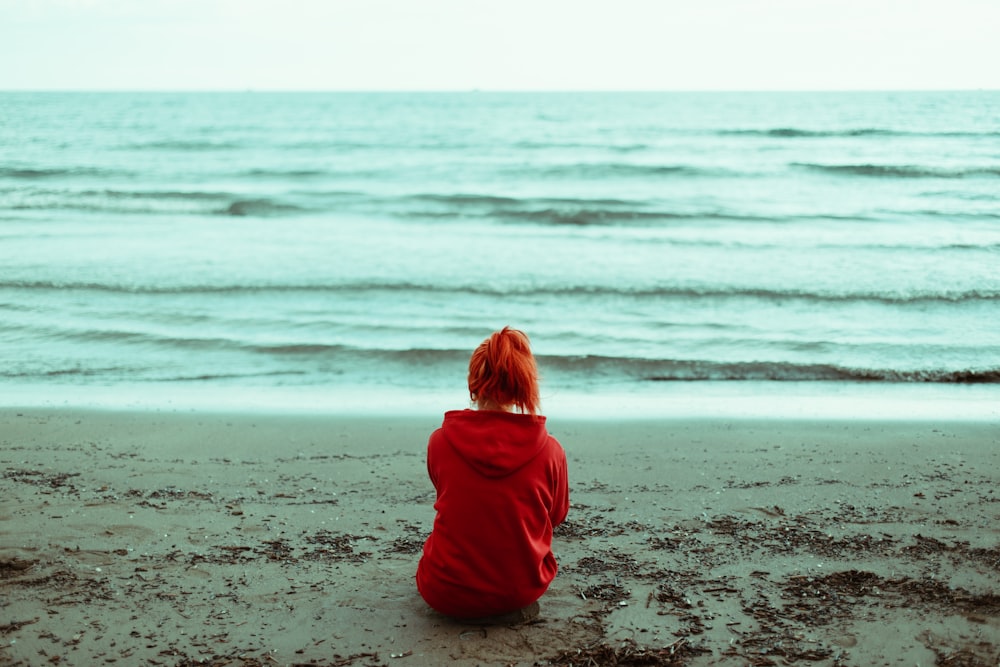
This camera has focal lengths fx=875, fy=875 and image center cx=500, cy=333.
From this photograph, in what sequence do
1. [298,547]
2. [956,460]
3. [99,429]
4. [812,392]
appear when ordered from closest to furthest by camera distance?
[298,547] < [956,460] < [99,429] < [812,392]

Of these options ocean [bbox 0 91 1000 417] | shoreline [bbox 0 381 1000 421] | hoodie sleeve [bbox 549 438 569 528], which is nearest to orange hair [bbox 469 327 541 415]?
hoodie sleeve [bbox 549 438 569 528]

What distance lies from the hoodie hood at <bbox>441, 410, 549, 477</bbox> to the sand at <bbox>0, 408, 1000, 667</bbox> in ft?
2.23

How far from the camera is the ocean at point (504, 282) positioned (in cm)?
797

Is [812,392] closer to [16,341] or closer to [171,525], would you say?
[171,525]

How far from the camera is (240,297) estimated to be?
11.2 m

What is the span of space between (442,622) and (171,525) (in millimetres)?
1633

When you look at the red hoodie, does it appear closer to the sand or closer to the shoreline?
the sand

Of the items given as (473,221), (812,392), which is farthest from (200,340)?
(473,221)

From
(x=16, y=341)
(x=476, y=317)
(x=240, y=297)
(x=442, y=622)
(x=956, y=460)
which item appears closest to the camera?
(x=442, y=622)

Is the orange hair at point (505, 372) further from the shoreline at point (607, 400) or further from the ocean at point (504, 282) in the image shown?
the ocean at point (504, 282)

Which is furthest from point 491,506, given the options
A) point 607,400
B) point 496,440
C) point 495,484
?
point 607,400

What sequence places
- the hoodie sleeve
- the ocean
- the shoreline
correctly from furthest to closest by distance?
1. the ocean
2. the shoreline
3. the hoodie sleeve

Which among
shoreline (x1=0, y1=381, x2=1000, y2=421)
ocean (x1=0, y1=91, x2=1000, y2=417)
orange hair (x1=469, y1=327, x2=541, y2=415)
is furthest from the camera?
ocean (x1=0, y1=91, x2=1000, y2=417)

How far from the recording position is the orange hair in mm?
3039
